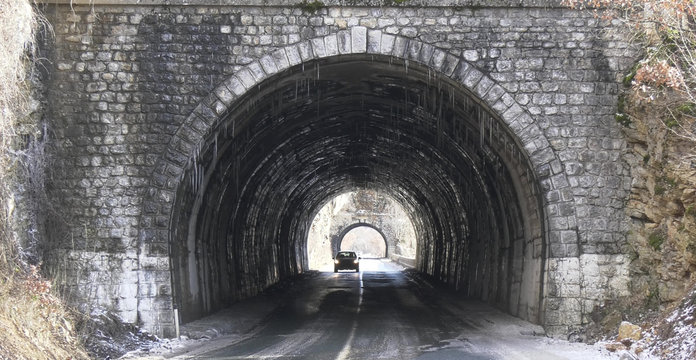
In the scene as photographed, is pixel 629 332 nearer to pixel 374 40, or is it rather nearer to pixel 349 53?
pixel 374 40

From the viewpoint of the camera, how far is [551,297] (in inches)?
511

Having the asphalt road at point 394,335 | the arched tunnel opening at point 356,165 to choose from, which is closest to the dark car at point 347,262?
the arched tunnel opening at point 356,165

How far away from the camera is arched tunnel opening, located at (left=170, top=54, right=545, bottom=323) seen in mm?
14039

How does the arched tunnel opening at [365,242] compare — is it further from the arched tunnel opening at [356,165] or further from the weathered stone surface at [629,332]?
the weathered stone surface at [629,332]

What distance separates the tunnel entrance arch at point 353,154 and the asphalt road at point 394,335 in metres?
1.11

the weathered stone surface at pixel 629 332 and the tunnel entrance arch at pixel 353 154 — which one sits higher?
the tunnel entrance arch at pixel 353 154

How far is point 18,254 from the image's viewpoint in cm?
1138

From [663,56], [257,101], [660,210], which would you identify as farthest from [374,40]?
[660,210]

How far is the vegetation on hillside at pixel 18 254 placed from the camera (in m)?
8.95

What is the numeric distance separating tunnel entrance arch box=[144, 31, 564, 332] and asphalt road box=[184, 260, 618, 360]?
111 cm

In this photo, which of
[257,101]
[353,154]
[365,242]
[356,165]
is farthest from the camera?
[365,242]

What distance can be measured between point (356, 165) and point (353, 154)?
3.12m

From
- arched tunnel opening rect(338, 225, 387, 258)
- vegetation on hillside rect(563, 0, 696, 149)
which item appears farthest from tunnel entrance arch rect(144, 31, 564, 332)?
arched tunnel opening rect(338, 225, 387, 258)

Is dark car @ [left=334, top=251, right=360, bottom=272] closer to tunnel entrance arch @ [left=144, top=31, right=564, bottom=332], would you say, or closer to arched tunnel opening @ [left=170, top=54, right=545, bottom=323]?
arched tunnel opening @ [left=170, top=54, right=545, bottom=323]
